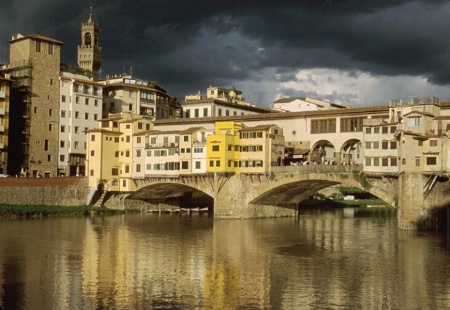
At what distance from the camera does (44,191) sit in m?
79.8

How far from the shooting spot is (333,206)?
341ft

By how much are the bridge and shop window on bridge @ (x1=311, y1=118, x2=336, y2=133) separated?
21.1 feet

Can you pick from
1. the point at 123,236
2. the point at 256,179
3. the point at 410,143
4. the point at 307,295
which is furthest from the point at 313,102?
the point at 307,295

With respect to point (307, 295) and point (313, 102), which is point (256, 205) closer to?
point (313, 102)

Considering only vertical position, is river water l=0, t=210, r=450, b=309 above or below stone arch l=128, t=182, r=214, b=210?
below

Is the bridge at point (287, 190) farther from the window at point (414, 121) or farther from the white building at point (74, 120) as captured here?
the white building at point (74, 120)

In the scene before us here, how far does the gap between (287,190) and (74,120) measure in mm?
34174

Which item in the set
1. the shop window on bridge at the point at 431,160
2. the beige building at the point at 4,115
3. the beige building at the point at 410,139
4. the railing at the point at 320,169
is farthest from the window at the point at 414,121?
the beige building at the point at 4,115

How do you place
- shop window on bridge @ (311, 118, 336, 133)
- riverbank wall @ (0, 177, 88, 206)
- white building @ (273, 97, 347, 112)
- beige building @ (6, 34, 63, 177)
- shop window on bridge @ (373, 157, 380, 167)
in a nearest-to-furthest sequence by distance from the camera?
shop window on bridge @ (373, 157, 380, 167) → shop window on bridge @ (311, 118, 336, 133) → riverbank wall @ (0, 177, 88, 206) → beige building @ (6, 34, 63, 177) → white building @ (273, 97, 347, 112)

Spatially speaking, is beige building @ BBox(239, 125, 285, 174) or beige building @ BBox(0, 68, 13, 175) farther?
beige building @ BBox(0, 68, 13, 175)

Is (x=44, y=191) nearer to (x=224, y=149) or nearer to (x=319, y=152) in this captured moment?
(x=224, y=149)

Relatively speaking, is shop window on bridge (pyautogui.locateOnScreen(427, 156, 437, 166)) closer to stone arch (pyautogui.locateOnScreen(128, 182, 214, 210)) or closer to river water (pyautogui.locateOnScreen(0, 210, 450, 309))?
river water (pyautogui.locateOnScreen(0, 210, 450, 309))

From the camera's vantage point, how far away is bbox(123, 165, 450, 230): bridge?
2327 inches

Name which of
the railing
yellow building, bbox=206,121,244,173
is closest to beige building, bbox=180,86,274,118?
A: yellow building, bbox=206,121,244,173
